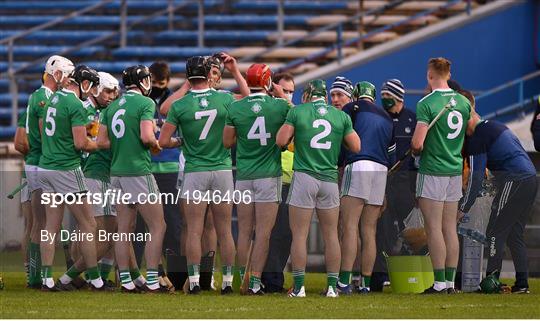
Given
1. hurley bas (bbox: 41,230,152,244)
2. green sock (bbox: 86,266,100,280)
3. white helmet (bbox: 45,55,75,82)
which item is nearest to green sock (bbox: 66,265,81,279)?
green sock (bbox: 86,266,100,280)

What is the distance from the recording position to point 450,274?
1280cm

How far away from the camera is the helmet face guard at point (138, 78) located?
41.5 feet

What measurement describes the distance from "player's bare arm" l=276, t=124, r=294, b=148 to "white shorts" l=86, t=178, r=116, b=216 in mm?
1674

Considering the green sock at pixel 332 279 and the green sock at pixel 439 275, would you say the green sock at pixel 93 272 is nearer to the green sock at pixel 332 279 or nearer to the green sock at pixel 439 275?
the green sock at pixel 332 279

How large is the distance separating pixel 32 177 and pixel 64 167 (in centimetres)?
41

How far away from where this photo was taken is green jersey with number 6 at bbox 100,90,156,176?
12500mm

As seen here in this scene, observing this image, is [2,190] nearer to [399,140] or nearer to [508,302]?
[399,140]

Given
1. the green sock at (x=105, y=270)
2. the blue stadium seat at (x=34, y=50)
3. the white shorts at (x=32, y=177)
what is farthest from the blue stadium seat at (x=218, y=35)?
the white shorts at (x=32, y=177)

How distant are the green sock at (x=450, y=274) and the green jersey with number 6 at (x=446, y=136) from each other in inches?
30.2

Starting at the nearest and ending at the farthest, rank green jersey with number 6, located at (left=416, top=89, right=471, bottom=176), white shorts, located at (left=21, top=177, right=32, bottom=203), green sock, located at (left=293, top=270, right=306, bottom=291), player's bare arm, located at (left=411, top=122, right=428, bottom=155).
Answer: green sock, located at (left=293, top=270, right=306, bottom=291) < player's bare arm, located at (left=411, top=122, right=428, bottom=155) < green jersey with number 6, located at (left=416, top=89, right=471, bottom=176) < white shorts, located at (left=21, top=177, right=32, bottom=203)

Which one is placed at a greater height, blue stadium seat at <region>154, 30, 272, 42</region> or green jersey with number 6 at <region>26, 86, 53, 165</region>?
blue stadium seat at <region>154, 30, 272, 42</region>

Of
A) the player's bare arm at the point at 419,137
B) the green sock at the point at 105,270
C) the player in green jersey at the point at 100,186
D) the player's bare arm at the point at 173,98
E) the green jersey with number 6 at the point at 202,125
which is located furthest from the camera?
the green sock at the point at 105,270

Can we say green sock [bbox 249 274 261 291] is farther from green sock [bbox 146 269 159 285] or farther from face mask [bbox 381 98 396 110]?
face mask [bbox 381 98 396 110]

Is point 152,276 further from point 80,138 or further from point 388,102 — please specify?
point 388,102
